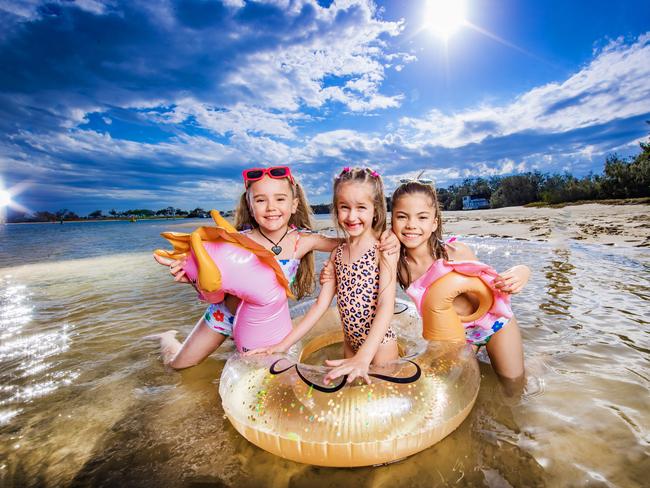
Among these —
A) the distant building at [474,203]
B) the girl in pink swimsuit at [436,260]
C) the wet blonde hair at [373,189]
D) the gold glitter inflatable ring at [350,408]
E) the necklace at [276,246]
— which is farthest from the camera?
the distant building at [474,203]

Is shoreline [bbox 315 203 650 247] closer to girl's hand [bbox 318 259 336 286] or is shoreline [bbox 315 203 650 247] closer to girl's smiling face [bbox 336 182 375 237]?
girl's hand [bbox 318 259 336 286]

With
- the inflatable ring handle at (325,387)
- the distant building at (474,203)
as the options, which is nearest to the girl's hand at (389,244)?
the inflatable ring handle at (325,387)

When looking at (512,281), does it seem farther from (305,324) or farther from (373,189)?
(305,324)

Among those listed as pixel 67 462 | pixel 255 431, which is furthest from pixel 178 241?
pixel 67 462

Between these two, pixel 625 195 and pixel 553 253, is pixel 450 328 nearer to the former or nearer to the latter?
pixel 553 253

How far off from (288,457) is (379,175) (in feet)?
6.53

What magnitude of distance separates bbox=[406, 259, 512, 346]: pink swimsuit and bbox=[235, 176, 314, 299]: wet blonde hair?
1.02m

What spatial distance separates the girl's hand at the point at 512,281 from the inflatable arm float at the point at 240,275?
1.47 meters

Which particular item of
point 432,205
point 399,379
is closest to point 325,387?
point 399,379

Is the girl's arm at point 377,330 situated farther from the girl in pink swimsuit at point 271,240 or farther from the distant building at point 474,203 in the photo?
the distant building at point 474,203

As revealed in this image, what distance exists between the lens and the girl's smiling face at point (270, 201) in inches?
103

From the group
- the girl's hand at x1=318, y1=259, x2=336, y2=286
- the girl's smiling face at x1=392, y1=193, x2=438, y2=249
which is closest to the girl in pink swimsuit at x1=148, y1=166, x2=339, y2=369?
the girl's hand at x1=318, y1=259, x2=336, y2=286

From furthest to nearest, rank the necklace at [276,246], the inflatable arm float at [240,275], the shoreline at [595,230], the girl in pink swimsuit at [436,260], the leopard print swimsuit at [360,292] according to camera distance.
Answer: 1. the shoreline at [595,230]
2. the necklace at [276,246]
3. the leopard print swimsuit at [360,292]
4. the girl in pink swimsuit at [436,260]
5. the inflatable arm float at [240,275]

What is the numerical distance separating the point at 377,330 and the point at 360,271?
53cm
